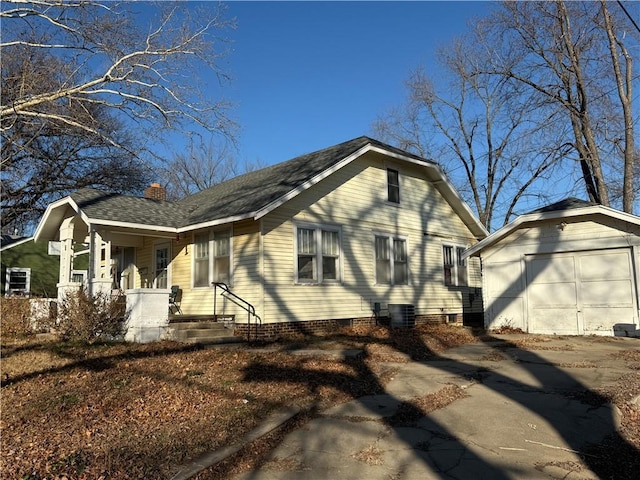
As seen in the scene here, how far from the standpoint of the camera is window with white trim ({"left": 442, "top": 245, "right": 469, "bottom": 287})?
18.6 metres

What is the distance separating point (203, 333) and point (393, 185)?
8020mm

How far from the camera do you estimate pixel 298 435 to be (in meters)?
5.68

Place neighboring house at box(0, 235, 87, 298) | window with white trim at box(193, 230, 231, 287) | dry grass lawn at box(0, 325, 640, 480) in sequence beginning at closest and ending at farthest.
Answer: dry grass lawn at box(0, 325, 640, 480), window with white trim at box(193, 230, 231, 287), neighboring house at box(0, 235, 87, 298)

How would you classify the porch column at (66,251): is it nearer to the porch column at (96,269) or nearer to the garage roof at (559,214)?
the porch column at (96,269)

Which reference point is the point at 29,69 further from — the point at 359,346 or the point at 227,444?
the point at 227,444

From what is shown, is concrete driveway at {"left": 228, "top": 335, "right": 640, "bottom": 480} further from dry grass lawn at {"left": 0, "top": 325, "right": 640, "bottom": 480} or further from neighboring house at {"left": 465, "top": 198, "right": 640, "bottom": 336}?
neighboring house at {"left": 465, "top": 198, "right": 640, "bottom": 336}

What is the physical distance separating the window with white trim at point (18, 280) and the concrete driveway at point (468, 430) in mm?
24918

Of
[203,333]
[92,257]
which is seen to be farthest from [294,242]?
[92,257]

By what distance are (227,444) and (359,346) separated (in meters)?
6.04

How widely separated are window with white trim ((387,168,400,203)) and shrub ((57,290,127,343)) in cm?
881

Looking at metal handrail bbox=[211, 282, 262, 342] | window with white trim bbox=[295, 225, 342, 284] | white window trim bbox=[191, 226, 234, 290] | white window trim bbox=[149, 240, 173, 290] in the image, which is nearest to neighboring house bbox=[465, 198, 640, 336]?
window with white trim bbox=[295, 225, 342, 284]

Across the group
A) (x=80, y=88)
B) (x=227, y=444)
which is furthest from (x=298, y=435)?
(x=80, y=88)

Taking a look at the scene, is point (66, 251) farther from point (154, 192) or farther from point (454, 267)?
point (454, 267)

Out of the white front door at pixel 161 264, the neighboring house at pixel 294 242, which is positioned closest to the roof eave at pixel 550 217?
the neighboring house at pixel 294 242
